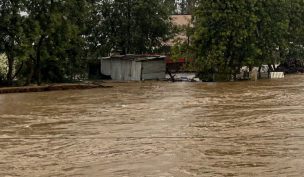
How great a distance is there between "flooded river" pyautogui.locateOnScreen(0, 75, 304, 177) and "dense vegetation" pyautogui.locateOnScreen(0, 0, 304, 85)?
11753 millimetres

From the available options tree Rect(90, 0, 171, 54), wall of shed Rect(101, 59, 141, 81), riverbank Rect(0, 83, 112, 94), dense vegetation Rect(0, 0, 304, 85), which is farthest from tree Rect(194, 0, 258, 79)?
riverbank Rect(0, 83, 112, 94)

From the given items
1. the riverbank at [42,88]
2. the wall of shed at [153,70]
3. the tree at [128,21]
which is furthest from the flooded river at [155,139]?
the tree at [128,21]

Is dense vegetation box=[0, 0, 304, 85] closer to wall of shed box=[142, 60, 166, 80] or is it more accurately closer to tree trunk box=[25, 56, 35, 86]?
tree trunk box=[25, 56, 35, 86]

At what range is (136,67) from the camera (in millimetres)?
37094

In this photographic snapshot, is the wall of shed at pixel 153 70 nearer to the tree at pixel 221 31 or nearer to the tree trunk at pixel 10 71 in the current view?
the tree at pixel 221 31

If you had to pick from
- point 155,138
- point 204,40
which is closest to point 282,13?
point 204,40

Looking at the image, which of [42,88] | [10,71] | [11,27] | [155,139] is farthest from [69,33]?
[155,139]

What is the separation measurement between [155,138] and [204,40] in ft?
78.8

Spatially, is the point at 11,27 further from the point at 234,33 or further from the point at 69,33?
the point at 234,33

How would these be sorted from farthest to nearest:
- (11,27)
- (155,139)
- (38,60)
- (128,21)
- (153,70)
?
(128,21) < (153,70) < (38,60) < (11,27) < (155,139)

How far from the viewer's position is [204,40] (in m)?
34.1

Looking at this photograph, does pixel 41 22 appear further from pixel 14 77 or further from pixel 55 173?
pixel 55 173

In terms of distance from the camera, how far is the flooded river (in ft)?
25.9

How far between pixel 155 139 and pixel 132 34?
2940 centimetres
